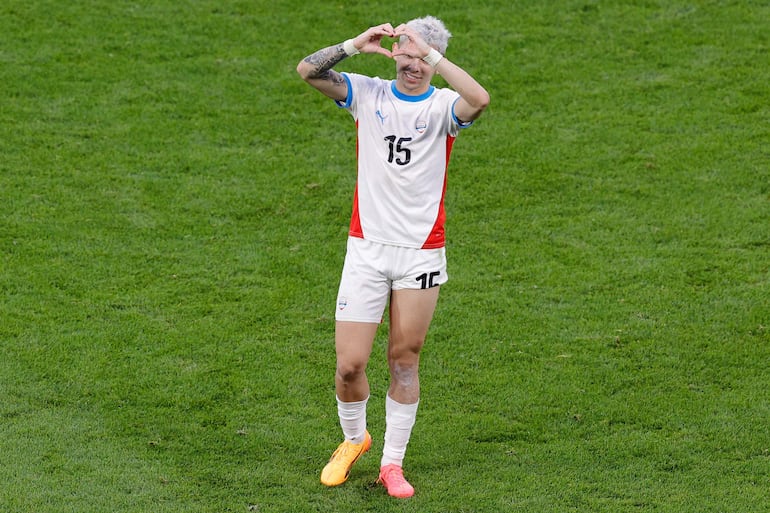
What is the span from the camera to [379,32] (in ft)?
20.4

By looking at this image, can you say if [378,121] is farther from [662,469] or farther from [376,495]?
[662,469]

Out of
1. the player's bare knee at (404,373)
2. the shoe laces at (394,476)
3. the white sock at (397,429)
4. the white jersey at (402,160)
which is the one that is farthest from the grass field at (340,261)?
the white jersey at (402,160)

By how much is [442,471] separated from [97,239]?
13.9ft

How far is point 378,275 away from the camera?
648 cm

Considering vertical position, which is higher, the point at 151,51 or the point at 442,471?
the point at 151,51

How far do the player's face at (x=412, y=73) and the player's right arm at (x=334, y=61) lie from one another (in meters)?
0.09

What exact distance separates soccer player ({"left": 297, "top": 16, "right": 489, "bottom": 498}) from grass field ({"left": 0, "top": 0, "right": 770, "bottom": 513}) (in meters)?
1.03

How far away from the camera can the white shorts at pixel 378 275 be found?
645cm

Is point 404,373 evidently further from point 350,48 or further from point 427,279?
point 350,48

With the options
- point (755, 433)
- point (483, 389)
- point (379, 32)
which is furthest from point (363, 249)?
point (755, 433)

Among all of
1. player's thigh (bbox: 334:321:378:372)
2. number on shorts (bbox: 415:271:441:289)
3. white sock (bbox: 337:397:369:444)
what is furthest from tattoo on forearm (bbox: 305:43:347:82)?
white sock (bbox: 337:397:369:444)

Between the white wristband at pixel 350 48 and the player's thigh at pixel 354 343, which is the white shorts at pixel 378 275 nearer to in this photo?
the player's thigh at pixel 354 343

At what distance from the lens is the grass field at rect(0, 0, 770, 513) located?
698cm

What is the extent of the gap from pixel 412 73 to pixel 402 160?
470mm
